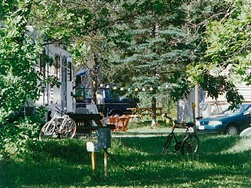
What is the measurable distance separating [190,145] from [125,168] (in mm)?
2266

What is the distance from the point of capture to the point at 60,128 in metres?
13.3

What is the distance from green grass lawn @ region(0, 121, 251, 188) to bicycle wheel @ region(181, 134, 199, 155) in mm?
208

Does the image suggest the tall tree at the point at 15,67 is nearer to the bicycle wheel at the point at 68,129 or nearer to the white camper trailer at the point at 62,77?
the bicycle wheel at the point at 68,129

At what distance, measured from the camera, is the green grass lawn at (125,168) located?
8513 mm

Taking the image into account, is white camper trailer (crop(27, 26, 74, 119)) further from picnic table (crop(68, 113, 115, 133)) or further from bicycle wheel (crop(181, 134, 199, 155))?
bicycle wheel (crop(181, 134, 199, 155))

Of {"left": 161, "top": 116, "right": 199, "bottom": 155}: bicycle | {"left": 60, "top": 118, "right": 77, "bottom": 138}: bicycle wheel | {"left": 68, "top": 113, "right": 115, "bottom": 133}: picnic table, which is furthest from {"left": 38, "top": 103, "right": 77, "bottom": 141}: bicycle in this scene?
{"left": 161, "top": 116, "right": 199, "bottom": 155}: bicycle

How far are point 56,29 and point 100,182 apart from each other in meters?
2.52

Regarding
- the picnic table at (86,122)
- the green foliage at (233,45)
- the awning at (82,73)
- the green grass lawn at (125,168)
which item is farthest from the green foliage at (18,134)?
the awning at (82,73)

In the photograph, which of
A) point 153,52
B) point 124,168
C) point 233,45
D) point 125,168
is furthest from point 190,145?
point 153,52

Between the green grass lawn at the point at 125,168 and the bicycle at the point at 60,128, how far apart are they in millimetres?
1006

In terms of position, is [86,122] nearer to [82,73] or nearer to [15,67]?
[15,67]

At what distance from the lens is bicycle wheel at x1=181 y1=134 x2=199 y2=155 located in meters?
11.8

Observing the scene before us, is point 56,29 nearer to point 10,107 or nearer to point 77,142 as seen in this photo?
point 10,107

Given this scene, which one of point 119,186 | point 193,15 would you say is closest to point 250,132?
point 193,15
